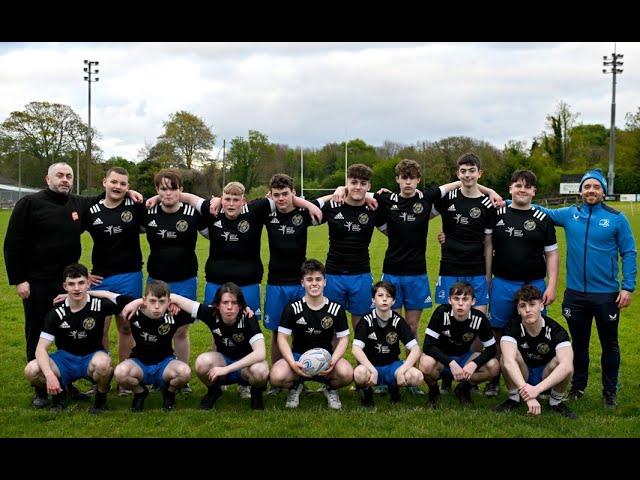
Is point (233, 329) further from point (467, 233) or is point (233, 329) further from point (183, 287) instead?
point (467, 233)

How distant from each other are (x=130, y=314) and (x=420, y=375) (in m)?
2.42

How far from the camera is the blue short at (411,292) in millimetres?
5684

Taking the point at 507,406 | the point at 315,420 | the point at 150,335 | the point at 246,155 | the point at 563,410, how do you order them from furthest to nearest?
the point at 246,155 < the point at 150,335 < the point at 507,406 < the point at 563,410 < the point at 315,420

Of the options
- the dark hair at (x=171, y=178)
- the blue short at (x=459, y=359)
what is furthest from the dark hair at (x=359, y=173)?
the blue short at (x=459, y=359)

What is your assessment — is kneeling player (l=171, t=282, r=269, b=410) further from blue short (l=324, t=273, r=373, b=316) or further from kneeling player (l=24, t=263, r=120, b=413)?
blue short (l=324, t=273, r=373, b=316)

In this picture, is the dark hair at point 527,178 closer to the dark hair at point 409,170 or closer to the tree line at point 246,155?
the dark hair at point 409,170

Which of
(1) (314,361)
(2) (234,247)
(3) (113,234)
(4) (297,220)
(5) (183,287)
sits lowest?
(1) (314,361)

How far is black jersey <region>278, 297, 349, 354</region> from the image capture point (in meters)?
5.22

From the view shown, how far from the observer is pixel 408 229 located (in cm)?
565

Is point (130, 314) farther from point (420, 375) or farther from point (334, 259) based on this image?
point (420, 375)

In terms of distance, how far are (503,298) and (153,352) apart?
3024 mm

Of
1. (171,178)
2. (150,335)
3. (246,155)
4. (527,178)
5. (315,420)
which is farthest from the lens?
(246,155)

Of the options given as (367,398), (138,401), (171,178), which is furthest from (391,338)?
(171,178)

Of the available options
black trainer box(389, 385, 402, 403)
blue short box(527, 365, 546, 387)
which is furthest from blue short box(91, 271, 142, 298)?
blue short box(527, 365, 546, 387)
